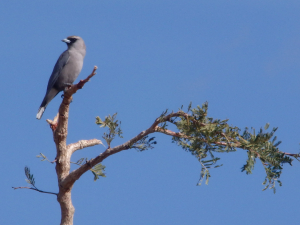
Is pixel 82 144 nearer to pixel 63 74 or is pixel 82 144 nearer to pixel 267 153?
pixel 63 74

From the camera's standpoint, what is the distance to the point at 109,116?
17.3 feet

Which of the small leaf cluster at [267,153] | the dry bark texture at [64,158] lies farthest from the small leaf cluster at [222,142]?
the dry bark texture at [64,158]

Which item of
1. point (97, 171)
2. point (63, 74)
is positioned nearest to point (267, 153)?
point (97, 171)

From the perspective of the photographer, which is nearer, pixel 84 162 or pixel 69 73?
pixel 84 162

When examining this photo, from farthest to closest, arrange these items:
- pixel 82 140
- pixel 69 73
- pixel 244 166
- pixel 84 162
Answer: pixel 69 73 < pixel 82 140 < pixel 84 162 < pixel 244 166

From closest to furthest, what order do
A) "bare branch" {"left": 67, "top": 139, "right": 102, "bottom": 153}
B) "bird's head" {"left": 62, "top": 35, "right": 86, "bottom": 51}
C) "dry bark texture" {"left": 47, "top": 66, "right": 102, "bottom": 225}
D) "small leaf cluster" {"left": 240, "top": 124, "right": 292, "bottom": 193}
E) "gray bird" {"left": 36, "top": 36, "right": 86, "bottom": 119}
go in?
"small leaf cluster" {"left": 240, "top": 124, "right": 292, "bottom": 193} < "dry bark texture" {"left": 47, "top": 66, "right": 102, "bottom": 225} < "bare branch" {"left": 67, "top": 139, "right": 102, "bottom": 153} < "gray bird" {"left": 36, "top": 36, "right": 86, "bottom": 119} < "bird's head" {"left": 62, "top": 35, "right": 86, "bottom": 51}

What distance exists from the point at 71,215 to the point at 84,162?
0.92 m

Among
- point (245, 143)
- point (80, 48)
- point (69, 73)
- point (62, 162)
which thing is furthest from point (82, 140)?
point (245, 143)

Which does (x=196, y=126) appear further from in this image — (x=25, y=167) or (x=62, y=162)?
(x=25, y=167)

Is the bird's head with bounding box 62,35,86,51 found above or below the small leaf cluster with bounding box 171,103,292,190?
above

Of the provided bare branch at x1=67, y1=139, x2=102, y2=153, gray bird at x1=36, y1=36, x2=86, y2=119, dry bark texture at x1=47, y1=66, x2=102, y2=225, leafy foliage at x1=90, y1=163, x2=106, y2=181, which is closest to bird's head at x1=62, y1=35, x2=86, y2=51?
gray bird at x1=36, y1=36, x2=86, y2=119

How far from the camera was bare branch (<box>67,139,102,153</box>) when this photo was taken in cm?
650

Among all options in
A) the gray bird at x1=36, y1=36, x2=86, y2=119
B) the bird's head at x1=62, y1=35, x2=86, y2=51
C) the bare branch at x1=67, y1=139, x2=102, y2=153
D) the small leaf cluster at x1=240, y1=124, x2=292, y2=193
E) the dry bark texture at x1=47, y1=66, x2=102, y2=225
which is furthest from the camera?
the bird's head at x1=62, y1=35, x2=86, y2=51

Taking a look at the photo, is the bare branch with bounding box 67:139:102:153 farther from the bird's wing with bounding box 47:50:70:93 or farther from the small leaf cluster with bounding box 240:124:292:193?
the small leaf cluster with bounding box 240:124:292:193
